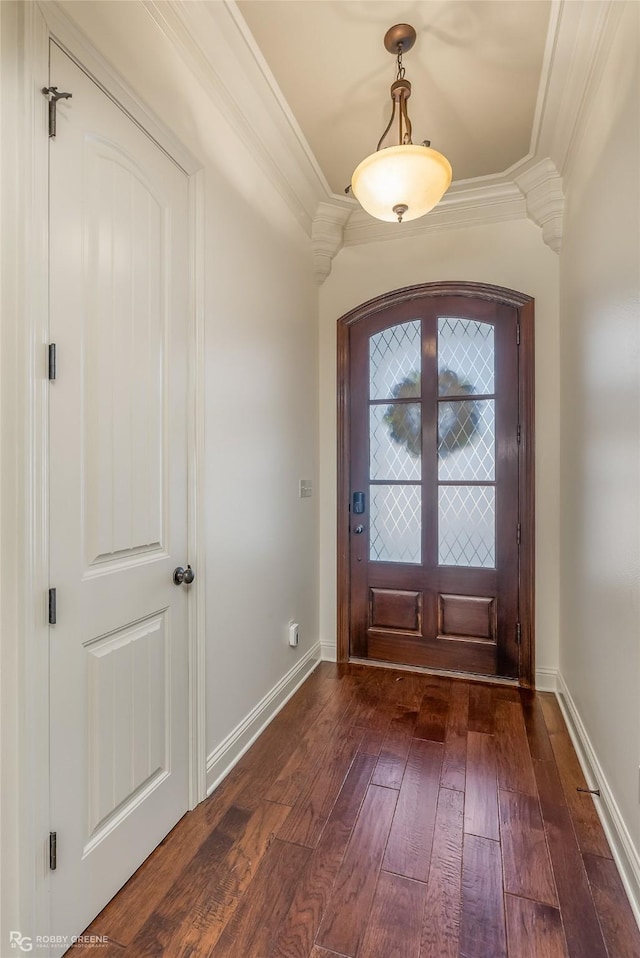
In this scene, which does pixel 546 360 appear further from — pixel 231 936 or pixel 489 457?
pixel 231 936

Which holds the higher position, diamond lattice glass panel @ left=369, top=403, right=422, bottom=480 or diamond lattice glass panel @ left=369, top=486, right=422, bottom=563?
diamond lattice glass panel @ left=369, top=403, right=422, bottom=480

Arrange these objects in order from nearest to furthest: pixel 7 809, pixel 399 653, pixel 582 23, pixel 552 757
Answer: pixel 7 809 < pixel 582 23 < pixel 552 757 < pixel 399 653

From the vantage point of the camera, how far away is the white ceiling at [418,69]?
66.3 inches

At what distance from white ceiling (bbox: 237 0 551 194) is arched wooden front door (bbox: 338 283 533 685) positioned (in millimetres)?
831

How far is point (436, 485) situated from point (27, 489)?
91.6 inches

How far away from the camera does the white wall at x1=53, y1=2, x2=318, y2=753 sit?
62.0 inches

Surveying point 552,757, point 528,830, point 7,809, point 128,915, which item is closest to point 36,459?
point 7,809

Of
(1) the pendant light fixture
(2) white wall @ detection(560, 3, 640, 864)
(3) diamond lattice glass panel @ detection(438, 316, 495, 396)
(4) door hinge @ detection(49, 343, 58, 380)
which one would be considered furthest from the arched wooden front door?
(4) door hinge @ detection(49, 343, 58, 380)

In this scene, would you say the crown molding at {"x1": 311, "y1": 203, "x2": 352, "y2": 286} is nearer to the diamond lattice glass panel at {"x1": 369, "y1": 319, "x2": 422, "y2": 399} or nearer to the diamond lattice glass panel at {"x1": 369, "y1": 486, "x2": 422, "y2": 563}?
the diamond lattice glass panel at {"x1": 369, "y1": 319, "x2": 422, "y2": 399}

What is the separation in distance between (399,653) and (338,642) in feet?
1.36

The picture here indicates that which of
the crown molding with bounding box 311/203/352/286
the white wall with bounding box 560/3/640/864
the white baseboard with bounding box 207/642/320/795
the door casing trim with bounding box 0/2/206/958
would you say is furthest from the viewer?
the crown molding with bounding box 311/203/352/286

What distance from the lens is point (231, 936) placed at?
4.02ft

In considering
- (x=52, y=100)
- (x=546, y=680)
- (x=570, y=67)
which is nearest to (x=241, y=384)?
(x=52, y=100)

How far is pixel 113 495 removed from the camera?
53.7 inches
